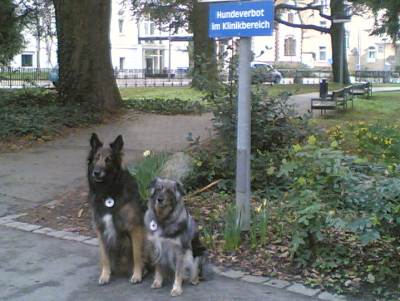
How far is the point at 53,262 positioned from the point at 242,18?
10.2 feet

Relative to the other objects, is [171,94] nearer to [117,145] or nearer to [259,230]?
[259,230]

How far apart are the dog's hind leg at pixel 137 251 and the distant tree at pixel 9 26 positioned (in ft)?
56.0

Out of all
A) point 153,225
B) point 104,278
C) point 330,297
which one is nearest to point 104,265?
point 104,278

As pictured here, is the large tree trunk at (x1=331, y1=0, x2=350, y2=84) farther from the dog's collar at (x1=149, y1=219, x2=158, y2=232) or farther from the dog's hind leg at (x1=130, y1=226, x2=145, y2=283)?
the dog's collar at (x1=149, y1=219, x2=158, y2=232)

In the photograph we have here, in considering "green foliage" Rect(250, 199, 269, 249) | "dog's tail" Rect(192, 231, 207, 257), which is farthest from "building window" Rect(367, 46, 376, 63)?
"dog's tail" Rect(192, 231, 207, 257)

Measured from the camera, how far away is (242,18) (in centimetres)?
671

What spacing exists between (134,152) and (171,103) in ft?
23.9

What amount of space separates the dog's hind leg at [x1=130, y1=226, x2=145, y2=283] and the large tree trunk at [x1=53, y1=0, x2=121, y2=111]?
36.6 feet

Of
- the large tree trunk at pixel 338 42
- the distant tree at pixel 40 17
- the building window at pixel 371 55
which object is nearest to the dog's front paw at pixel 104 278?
the distant tree at pixel 40 17

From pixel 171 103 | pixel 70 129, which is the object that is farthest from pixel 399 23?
pixel 70 129

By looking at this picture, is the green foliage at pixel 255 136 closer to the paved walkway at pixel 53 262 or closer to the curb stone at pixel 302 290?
the paved walkway at pixel 53 262

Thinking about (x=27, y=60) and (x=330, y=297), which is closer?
(x=330, y=297)

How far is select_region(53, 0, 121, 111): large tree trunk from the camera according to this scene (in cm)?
1650

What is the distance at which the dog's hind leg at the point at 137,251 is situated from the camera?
5852mm
